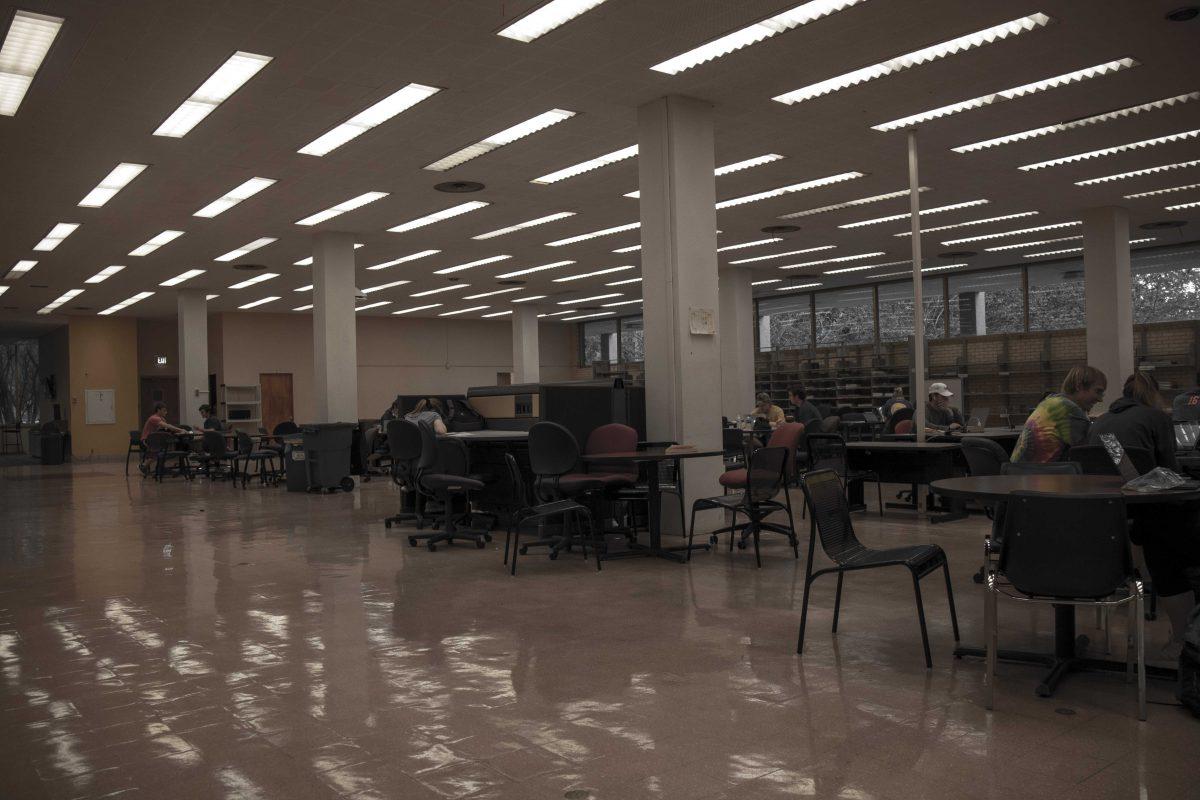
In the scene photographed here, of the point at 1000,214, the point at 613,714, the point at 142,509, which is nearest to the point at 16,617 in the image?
the point at 613,714

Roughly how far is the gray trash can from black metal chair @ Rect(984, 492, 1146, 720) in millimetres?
A: 10797

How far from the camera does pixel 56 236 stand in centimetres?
1302

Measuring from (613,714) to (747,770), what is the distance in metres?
0.64

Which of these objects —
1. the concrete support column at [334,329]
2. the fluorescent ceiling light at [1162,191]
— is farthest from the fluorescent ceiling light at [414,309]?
the fluorescent ceiling light at [1162,191]

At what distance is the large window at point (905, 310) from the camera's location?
1897cm

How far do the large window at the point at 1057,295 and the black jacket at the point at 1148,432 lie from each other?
1387 centimetres

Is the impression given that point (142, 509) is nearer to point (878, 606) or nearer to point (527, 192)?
point (527, 192)

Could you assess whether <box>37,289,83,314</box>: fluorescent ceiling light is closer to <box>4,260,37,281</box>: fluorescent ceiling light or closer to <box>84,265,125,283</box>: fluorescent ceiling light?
<box>84,265,125,283</box>: fluorescent ceiling light

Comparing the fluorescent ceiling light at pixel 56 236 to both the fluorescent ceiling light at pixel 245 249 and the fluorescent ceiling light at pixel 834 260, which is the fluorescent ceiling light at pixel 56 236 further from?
the fluorescent ceiling light at pixel 834 260

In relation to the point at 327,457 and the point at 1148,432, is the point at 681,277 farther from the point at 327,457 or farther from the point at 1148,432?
the point at 327,457

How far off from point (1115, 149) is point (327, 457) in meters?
10.3

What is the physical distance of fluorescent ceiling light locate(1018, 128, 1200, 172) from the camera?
30.1ft

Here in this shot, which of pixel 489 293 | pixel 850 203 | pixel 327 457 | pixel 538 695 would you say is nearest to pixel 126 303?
pixel 489 293

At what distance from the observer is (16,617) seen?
5086mm
